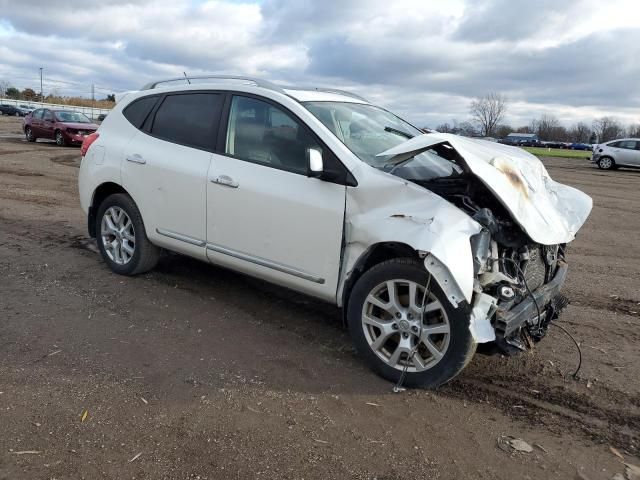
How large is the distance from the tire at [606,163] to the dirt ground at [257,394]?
2461 centimetres

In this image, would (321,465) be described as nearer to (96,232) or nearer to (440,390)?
(440,390)

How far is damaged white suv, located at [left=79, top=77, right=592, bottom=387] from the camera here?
3.48 meters

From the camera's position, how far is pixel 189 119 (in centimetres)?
502

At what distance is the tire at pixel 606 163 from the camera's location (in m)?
27.1

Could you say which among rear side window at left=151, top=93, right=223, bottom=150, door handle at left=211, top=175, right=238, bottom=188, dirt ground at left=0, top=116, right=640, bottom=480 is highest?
rear side window at left=151, top=93, right=223, bottom=150

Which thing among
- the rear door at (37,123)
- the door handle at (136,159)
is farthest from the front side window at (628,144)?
the door handle at (136,159)

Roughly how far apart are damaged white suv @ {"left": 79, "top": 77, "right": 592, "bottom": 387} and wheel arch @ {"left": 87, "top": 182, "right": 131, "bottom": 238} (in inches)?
15.1

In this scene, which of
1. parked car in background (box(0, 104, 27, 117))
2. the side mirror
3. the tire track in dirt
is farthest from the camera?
parked car in background (box(0, 104, 27, 117))

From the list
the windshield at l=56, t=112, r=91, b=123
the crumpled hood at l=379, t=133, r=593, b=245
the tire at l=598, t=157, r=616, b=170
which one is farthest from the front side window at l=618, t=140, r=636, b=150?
the crumpled hood at l=379, t=133, r=593, b=245

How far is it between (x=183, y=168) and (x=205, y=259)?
2.72 feet

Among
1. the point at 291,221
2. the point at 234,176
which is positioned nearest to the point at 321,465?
the point at 291,221

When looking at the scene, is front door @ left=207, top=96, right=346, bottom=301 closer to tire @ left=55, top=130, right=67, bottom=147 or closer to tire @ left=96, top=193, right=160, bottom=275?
tire @ left=96, top=193, right=160, bottom=275

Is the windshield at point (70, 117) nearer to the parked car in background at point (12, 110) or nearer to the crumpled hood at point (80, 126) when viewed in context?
the crumpled hood at point (80, 126)

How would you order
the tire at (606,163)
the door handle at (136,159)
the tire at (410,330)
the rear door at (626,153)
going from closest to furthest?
1. the tire at (410,330)
2. the door handle at (136,159)
3. the rear door at (626,153)
4. the tire at (606,163)
